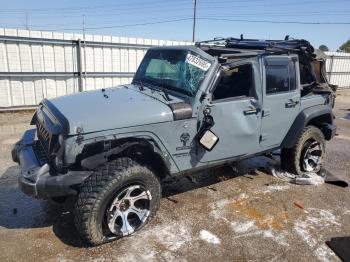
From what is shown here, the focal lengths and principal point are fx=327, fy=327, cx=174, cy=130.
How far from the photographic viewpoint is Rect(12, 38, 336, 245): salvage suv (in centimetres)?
Result: 321

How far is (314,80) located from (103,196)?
166 inches

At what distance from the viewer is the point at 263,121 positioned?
14.8 feet

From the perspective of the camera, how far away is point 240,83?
436 cm

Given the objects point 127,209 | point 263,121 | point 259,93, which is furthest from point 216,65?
point 127,209

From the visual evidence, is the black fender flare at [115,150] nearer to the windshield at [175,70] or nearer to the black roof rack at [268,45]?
the windshield at [175,70]

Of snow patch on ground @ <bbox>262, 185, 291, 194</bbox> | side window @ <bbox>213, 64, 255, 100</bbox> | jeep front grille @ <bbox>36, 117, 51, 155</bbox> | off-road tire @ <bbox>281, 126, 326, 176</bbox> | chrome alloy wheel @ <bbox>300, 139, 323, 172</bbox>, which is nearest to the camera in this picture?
jeep front grille @ <bbox>36, 117, 51, 155</bbox>

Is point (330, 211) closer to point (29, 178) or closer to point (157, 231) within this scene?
point (157, 231)

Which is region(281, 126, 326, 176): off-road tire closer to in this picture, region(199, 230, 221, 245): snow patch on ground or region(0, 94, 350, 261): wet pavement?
region(0, 94, 350, 261): wet pavement

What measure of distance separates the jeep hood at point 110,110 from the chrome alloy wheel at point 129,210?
72cm

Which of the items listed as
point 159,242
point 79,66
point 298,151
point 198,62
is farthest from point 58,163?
point 79,66

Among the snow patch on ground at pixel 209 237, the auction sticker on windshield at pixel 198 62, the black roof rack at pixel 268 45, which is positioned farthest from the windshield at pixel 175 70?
the snow patch on ground at pixel 209 237

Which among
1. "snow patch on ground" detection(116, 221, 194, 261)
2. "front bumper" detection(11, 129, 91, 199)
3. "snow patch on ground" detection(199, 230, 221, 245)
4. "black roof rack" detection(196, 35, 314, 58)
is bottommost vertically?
"snow patch on ground" detection(199, 230, 221, 245)

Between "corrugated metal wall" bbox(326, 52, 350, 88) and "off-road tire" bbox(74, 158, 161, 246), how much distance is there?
16.7m

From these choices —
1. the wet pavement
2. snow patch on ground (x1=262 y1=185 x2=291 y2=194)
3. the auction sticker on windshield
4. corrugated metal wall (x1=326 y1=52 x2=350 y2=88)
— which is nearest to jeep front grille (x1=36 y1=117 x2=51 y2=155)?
the wet pavement
